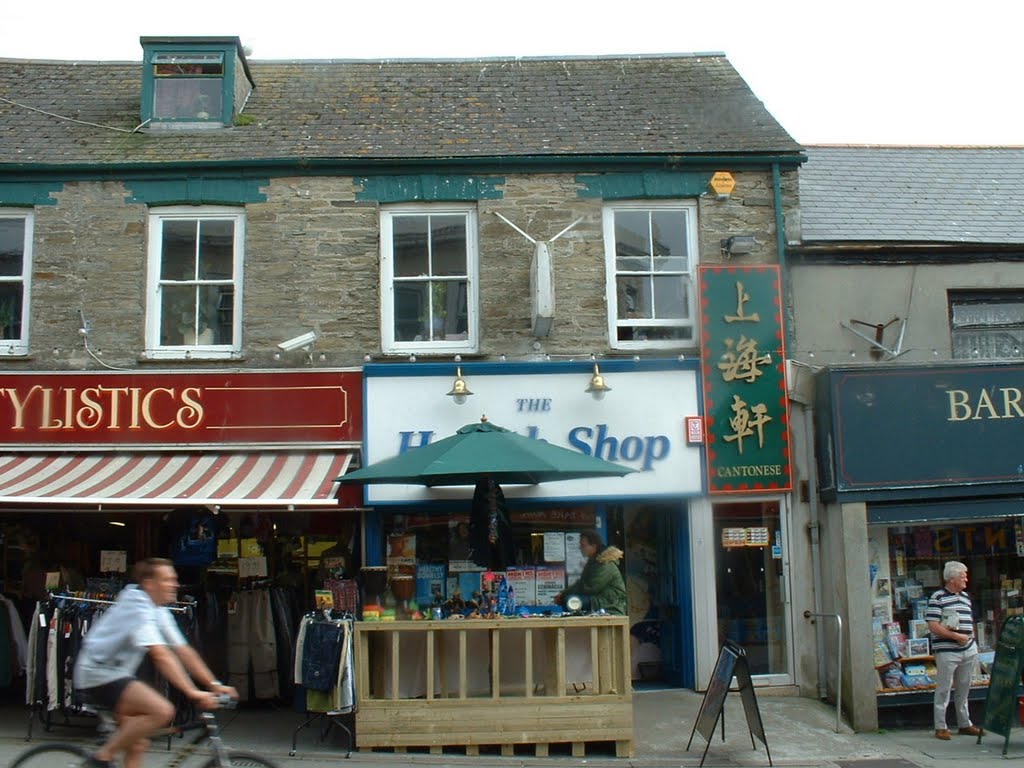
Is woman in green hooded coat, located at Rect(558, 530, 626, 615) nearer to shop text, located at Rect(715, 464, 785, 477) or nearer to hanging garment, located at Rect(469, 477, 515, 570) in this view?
hanging garment, located at Rect(469, 477, 515, 570)

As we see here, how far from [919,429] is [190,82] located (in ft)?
29.6

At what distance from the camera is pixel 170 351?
11.5 m

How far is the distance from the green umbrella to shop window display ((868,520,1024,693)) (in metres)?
3.47

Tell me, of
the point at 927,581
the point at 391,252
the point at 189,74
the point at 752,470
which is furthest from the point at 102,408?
the point at 927,581

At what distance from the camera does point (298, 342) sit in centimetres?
1127

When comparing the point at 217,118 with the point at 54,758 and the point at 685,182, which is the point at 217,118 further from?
the point at 54,758

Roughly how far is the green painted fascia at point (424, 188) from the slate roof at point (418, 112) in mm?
272

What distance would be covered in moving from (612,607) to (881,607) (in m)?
3.15

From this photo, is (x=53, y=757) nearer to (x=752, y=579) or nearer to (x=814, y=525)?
(x=752, y=579)

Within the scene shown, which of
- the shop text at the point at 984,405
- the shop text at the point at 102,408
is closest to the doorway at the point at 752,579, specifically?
the shop text at the point at 984,405

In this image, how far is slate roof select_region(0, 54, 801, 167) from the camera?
11836 mm

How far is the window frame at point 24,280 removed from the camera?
37.8 feet

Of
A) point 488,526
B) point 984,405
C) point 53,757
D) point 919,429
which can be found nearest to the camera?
point 53,757

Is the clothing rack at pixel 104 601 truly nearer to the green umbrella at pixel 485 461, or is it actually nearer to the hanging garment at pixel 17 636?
the hanging garment at pixel 17 636
